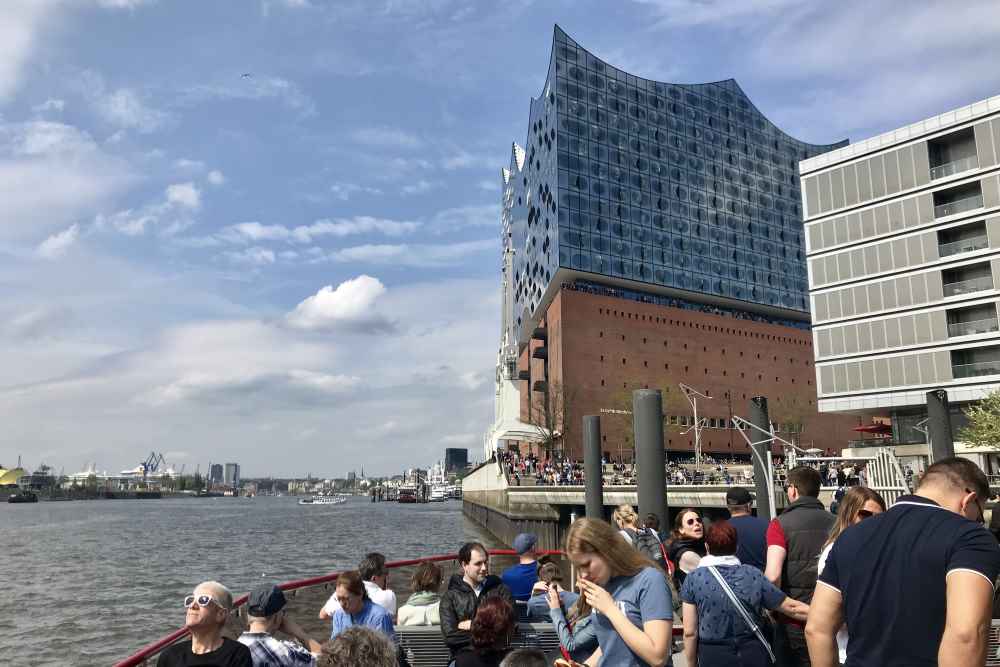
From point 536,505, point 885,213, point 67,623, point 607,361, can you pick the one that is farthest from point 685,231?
point 67,623

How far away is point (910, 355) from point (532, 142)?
52.9m

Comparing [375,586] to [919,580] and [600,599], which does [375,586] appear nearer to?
[600,599]

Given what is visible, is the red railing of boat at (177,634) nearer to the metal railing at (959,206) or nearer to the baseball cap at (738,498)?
the baseball cap at (738,498)

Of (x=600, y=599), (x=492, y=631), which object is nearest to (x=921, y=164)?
(x=600, y=599)

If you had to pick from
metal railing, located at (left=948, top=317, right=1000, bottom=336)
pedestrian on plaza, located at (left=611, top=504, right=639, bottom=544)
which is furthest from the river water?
metal railing, located at (left=948, top=317, right=1000, bottom=336)

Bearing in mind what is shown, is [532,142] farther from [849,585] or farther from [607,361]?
[849,585]

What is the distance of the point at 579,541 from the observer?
159 inches

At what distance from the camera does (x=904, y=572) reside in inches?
126

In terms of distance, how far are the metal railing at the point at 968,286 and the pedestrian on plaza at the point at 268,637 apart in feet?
167

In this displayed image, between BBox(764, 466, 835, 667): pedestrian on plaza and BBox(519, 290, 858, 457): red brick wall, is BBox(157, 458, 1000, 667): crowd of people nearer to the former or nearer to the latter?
BBox(764, 466, 835, 667): pedestrian on plaza

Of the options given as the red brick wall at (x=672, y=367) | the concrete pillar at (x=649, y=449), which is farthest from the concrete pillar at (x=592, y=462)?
the red brick wall at (x=672, y=367)

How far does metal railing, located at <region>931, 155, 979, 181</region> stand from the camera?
4575 cm

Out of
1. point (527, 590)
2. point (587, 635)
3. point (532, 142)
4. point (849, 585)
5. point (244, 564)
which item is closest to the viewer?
point (849, 585)

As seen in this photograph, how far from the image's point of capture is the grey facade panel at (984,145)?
44.8 metres
